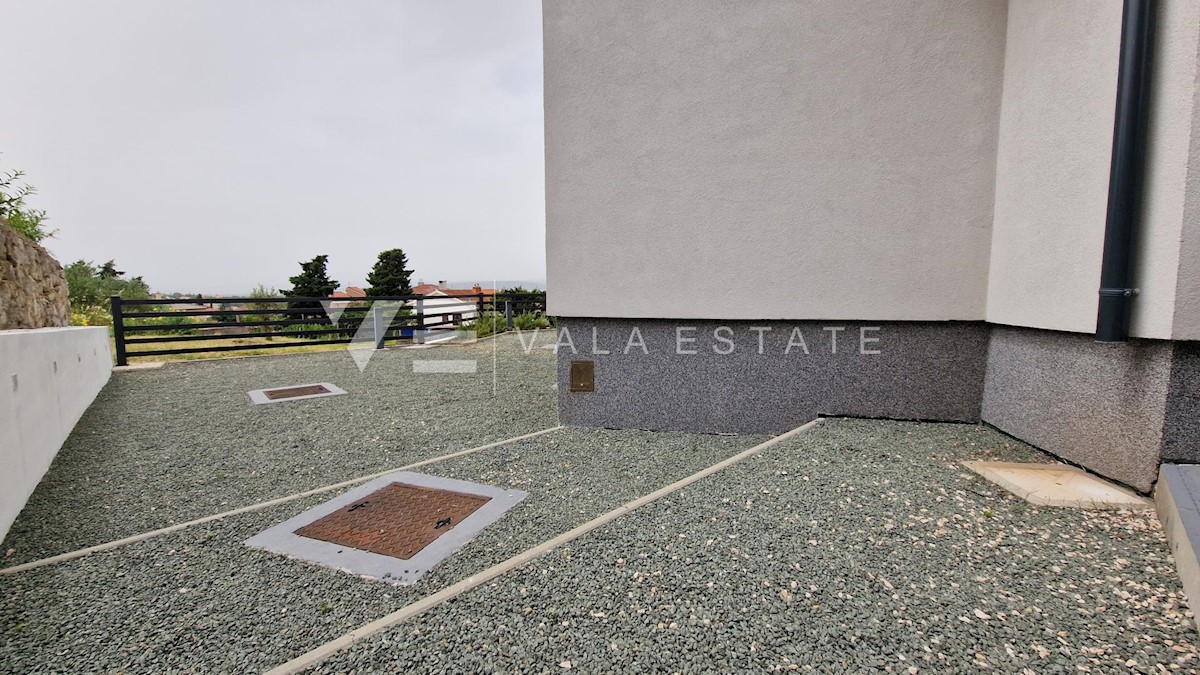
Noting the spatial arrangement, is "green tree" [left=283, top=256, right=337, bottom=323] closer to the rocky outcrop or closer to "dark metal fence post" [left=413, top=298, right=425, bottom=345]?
"dark metal fence post" [left=413, top=298, right=425, bottom=345]

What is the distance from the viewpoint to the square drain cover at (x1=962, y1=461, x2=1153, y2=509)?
2000 millimetres

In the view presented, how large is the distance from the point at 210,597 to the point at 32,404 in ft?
7.51

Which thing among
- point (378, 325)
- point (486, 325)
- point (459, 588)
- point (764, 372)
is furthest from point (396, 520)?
point (486, 325)

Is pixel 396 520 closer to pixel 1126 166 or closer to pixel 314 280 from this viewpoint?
pixel 1126 166

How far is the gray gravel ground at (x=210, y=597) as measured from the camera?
4.39 feet

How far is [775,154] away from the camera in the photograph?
317cm

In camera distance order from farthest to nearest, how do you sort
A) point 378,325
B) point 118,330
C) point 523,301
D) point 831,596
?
point 523,301 → point 378,325 → point 118,330 → point 831,596

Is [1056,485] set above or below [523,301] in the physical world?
below

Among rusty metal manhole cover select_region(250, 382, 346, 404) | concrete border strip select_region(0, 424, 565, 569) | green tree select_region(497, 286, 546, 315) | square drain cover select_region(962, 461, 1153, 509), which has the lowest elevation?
concrete border strip select_region(0, 424, 565, 569)

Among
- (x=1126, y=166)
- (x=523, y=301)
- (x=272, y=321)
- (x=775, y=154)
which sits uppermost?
(x=775, y=154)

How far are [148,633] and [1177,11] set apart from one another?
4546 millimetres

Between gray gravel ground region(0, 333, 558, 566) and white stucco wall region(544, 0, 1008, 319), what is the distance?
1779mm

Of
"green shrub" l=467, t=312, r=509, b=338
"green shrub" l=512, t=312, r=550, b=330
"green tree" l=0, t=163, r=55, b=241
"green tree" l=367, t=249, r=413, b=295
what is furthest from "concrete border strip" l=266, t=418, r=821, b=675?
"green tree" l=367, t=249, r=413, b=295

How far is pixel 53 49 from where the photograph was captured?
523 centimetres
